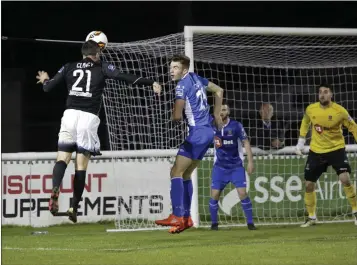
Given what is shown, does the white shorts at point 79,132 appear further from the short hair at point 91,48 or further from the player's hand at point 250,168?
the player's hand at point 250,168

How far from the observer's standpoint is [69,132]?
31.1ft

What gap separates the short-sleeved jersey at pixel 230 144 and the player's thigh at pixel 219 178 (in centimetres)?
7

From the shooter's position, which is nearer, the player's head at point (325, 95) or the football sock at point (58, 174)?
the football sock at point (58, 174)

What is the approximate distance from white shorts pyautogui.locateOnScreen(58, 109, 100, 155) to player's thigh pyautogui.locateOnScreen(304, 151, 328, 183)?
11.9ft

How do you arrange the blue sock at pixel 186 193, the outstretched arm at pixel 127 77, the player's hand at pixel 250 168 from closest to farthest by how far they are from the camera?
1. the outstretched arm at pixel 127 77
2. the blue sock at pixel 186 193
3. the player's hand at pixel 250 168

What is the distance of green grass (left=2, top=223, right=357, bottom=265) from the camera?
7.98 metres

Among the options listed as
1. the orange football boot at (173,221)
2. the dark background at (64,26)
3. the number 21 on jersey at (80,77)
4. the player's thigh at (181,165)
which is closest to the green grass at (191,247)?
the orange football boot at (173,221)

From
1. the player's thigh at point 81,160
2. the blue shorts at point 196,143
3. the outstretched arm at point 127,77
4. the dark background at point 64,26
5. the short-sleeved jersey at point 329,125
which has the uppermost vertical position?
the dark background at point 64,26

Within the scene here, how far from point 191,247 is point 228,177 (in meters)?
3.05

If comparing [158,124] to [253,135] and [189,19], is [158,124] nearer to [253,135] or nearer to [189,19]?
[253,135]

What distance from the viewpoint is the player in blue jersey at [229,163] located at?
39.3ft

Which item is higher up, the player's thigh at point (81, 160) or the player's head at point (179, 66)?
the player's head at point (179, 66)

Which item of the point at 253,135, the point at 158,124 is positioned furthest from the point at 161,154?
the point at 253,135

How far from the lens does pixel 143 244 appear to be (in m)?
9.66
